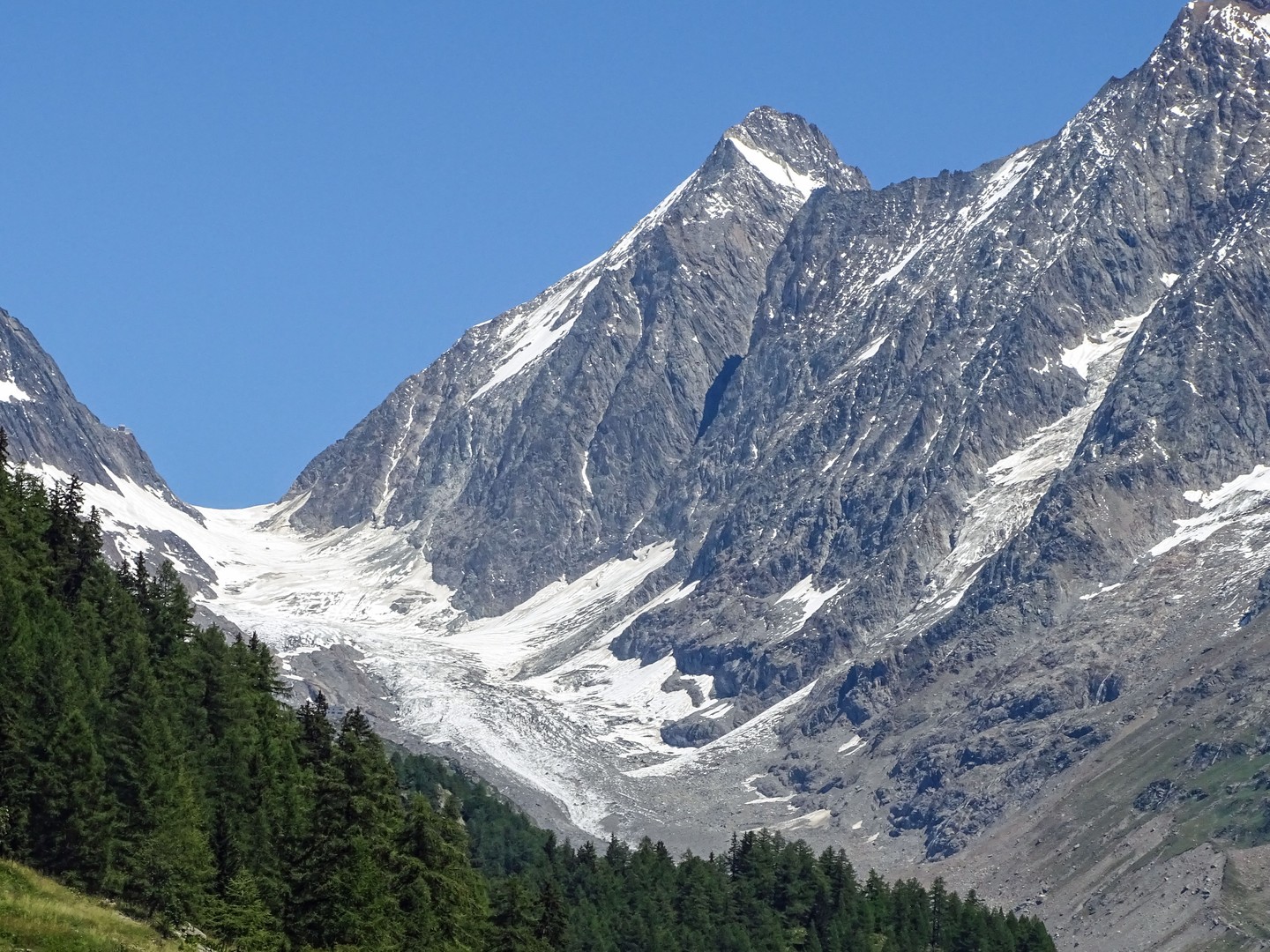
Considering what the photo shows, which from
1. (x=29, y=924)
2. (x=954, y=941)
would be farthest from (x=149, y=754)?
(x=954, y=941)

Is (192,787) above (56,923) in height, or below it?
above

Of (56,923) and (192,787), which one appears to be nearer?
(56,923)

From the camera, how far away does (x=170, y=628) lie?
409 ft

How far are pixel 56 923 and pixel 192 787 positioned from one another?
25.8 meters

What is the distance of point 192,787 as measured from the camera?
322 ft

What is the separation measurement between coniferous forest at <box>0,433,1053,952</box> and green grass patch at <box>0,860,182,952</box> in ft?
14.5

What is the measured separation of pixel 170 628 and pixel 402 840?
1145 inches

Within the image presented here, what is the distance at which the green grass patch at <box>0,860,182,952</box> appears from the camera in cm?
6938

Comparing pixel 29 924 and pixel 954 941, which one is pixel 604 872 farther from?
pixel 29 924

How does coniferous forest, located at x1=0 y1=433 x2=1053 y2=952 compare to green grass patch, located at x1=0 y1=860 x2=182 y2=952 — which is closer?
green grass patch, located at x1=0 y1=860 x2=182 y2=952

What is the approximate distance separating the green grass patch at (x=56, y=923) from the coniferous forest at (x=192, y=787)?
4423 mm

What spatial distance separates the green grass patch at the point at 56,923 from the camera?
228 ft

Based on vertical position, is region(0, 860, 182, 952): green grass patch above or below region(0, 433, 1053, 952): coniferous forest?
below

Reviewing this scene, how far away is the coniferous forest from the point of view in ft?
288
